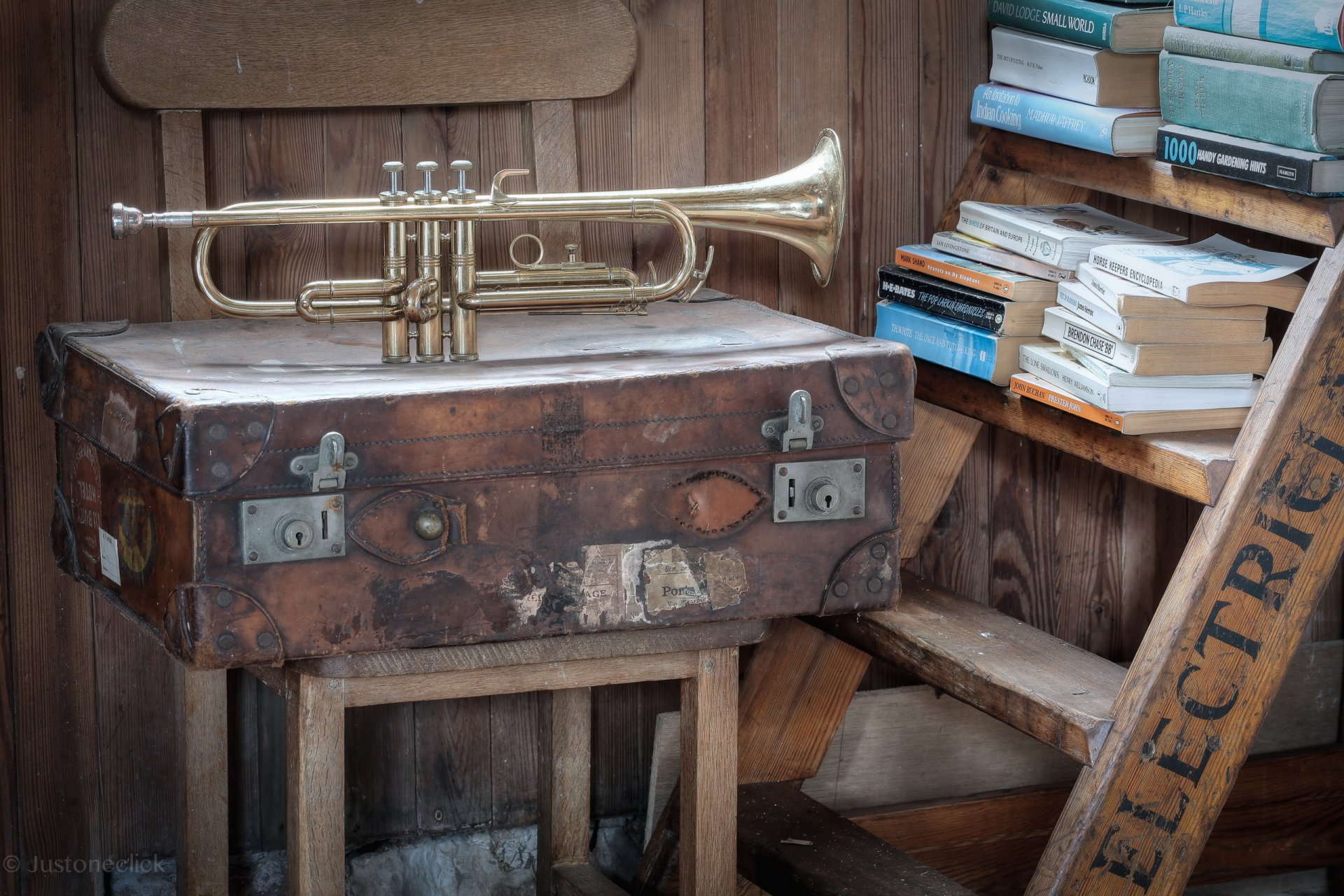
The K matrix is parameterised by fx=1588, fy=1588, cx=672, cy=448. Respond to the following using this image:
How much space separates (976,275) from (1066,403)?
0.71ft

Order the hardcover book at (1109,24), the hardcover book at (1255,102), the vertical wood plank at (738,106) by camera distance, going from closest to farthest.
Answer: the hardcover book at (1255,102) < the hardcover book at (1109,24) < the vertical wood plank at (738,106)

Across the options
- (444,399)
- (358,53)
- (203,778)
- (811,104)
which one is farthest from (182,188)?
(811,104)

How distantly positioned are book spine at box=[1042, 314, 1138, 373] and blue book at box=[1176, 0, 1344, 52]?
0.34 metres

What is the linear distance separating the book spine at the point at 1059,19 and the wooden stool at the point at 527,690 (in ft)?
2.54

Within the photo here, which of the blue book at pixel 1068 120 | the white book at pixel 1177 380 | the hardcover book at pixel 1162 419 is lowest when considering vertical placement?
the hardcover book at pixel 1162 419

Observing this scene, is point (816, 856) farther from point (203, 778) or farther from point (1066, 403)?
point (203, 778)

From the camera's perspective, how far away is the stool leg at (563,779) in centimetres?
203

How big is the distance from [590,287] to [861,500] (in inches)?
14.4

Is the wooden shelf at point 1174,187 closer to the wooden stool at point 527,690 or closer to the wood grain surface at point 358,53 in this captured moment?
the wood grain surface at point 358,53

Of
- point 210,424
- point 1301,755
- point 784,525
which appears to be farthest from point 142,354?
point 1301,755

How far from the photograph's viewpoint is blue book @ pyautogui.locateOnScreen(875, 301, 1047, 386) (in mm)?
1865

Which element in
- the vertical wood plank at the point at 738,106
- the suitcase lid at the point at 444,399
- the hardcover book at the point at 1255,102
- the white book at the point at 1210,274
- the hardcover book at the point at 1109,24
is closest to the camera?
the suitcase lid at the point at 444,399

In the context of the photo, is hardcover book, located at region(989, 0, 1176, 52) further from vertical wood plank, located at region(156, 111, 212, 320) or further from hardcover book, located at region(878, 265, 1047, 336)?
vertical wood plank, located at region(156, 111, 212, 320)

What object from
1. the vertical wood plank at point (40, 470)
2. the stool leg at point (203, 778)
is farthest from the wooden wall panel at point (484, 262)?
the stool leg at point (203, 778)
